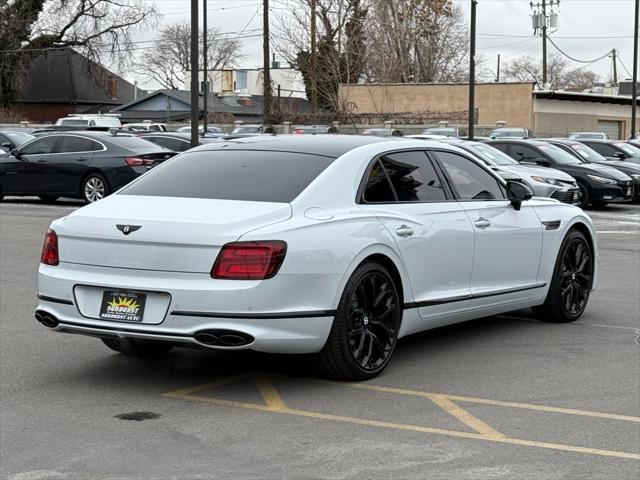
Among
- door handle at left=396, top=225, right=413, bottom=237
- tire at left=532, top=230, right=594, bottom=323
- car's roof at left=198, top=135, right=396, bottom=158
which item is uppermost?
car's roof at left=198, top=135, right=396, bottom=158

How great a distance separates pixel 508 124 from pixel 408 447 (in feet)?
183

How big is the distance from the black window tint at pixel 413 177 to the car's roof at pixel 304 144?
194 millimetres

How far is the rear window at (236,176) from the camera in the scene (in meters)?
6.91

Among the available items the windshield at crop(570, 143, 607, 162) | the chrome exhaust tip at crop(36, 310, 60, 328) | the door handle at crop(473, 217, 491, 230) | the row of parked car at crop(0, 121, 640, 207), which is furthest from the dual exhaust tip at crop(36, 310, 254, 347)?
the windshield at crop(570, 143, 607, 162)

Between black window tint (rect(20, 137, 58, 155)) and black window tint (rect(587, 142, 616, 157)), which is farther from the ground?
black window tint (rect(20, 137, 58, 155))

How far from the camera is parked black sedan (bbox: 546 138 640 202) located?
25781 mm

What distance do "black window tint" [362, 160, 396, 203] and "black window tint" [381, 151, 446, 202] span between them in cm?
7

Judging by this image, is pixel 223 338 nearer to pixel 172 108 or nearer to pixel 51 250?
pixel 51 250

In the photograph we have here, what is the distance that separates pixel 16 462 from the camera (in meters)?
5.22

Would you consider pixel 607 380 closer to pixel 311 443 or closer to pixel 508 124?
pixel 311 443

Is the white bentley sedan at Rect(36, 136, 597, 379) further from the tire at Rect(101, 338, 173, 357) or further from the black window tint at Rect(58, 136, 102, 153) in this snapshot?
the black window tint at Rect(58, 136, 102, 153)

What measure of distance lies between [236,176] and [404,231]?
116 centimetres

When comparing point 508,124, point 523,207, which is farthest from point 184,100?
point 523,207

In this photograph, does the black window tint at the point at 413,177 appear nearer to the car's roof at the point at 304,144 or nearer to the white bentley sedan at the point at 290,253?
the white bentley sedan at the point at 290,253
